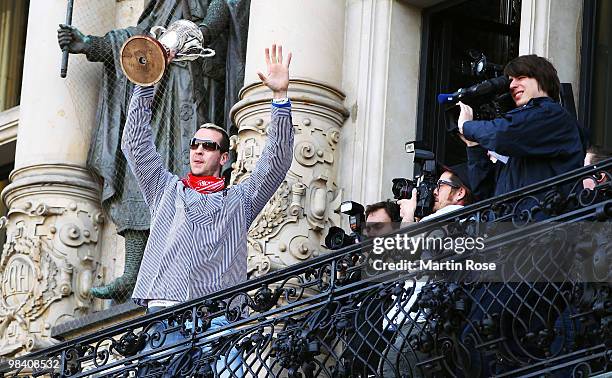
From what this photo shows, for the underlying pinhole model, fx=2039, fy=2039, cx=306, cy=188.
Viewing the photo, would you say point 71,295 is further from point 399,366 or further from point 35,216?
point 399,366

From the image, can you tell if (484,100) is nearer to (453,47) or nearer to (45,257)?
(453,47)

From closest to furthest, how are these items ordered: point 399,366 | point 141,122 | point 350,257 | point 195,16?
point 399,366 < point 350,257 < point 141,122 < point 195,16

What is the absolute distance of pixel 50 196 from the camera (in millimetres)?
14070

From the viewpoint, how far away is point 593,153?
9.74 m

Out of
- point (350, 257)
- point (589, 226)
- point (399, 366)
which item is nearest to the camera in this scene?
point (589, 226)

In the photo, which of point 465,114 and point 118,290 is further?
point 118,290

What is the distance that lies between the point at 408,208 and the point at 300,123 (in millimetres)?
2288

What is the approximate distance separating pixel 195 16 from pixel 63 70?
1106mm

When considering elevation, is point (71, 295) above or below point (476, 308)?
above

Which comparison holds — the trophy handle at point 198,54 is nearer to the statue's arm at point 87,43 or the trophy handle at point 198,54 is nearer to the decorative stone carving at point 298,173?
the decorative stone carving at point 298,173

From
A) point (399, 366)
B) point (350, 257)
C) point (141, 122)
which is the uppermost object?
point (141, 122)

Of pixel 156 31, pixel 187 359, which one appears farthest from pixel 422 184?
pixel 156 31

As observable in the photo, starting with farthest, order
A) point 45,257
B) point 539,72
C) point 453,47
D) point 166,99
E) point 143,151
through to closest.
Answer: point 45,257 < point 166,99 < point 453,47 < point 143,151 < point 539,72

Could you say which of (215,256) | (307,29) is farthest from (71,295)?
(215,256)
